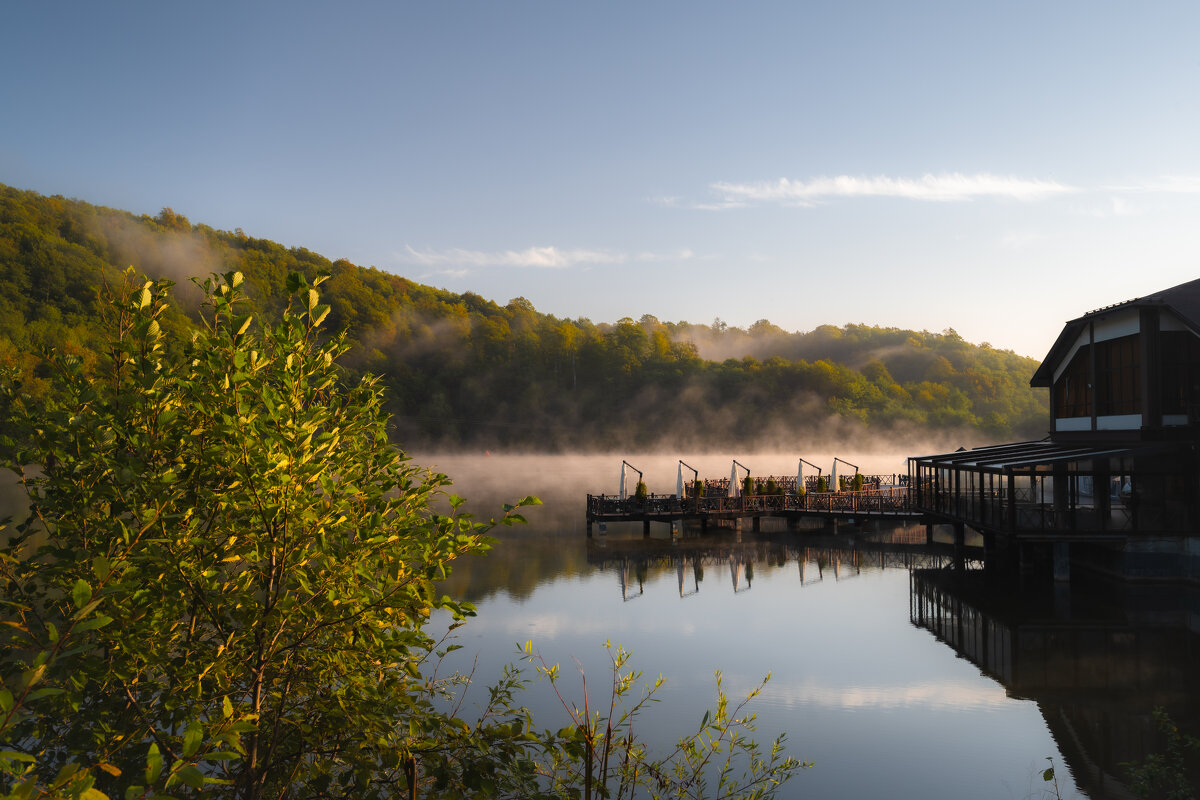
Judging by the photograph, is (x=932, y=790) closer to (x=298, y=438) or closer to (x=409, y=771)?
(x=409, y=771)

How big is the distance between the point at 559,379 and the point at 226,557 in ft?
270

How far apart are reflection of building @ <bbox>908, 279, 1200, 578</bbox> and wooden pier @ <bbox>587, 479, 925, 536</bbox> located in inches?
285

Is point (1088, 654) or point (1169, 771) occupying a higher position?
point (1169, 771)

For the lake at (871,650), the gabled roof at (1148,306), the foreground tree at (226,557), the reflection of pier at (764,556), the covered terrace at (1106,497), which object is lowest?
the reflection of pier at (764,556)

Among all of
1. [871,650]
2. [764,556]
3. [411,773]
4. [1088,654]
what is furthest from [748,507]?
[411,773]

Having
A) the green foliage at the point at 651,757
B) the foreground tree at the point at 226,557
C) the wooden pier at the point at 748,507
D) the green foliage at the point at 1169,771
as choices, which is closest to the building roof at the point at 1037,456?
the wooden pier at the point at 748,507

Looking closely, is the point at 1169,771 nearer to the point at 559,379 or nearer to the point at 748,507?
the point at 748,507

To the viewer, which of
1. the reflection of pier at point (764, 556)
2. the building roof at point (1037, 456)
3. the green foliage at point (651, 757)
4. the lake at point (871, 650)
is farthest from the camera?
the reflection of pier at point (764, 556)

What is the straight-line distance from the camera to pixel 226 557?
9.39ft

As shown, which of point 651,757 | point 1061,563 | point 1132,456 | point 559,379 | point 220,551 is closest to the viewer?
point 220,551

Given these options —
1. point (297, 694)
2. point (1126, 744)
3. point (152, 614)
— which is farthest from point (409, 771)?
point (1126, 744)

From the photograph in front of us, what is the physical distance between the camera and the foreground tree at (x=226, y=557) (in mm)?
2678

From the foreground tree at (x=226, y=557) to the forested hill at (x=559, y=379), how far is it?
66.7 meters

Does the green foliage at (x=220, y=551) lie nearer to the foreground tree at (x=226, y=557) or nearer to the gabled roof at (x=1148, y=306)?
the foreground tree at (x=226, y=557)
